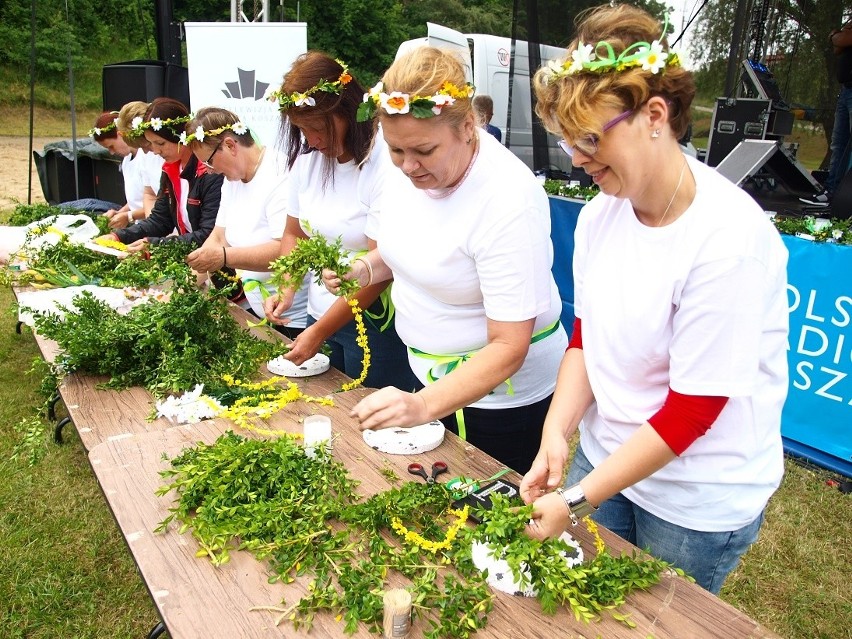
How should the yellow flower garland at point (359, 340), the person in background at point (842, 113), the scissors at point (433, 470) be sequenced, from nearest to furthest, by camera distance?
the scissors at point (433, 470) → the yellow flower garland at point (359, 340) → the person in background at point (842, 113)

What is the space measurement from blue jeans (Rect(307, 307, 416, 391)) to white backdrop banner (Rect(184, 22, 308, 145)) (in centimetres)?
457

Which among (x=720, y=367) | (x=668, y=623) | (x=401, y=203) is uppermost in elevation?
(x=401, y=203)

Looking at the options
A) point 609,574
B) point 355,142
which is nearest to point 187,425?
point 355,142

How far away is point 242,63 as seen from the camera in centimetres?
676

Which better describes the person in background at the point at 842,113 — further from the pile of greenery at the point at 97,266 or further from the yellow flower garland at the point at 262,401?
the yellow flower garland at the point at 262,401

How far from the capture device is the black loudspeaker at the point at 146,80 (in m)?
7.79

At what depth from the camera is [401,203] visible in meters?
1.94

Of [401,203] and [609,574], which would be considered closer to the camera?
[609,574]

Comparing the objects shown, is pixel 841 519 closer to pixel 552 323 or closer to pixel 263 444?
pixel 552 323

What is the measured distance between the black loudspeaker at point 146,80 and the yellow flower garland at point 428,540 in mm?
7712

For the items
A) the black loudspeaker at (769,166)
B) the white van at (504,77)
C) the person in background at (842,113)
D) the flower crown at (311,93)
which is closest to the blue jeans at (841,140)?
the person in background at (842,113)

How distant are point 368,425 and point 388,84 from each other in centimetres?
85

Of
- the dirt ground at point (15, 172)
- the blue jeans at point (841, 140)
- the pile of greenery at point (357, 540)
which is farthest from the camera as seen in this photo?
the dirt ground at point (15, 172)

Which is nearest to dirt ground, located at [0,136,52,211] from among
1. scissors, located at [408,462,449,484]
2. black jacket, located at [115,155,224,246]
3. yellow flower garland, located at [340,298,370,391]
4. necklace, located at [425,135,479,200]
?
black jacket, located at [115,155,224,246]
